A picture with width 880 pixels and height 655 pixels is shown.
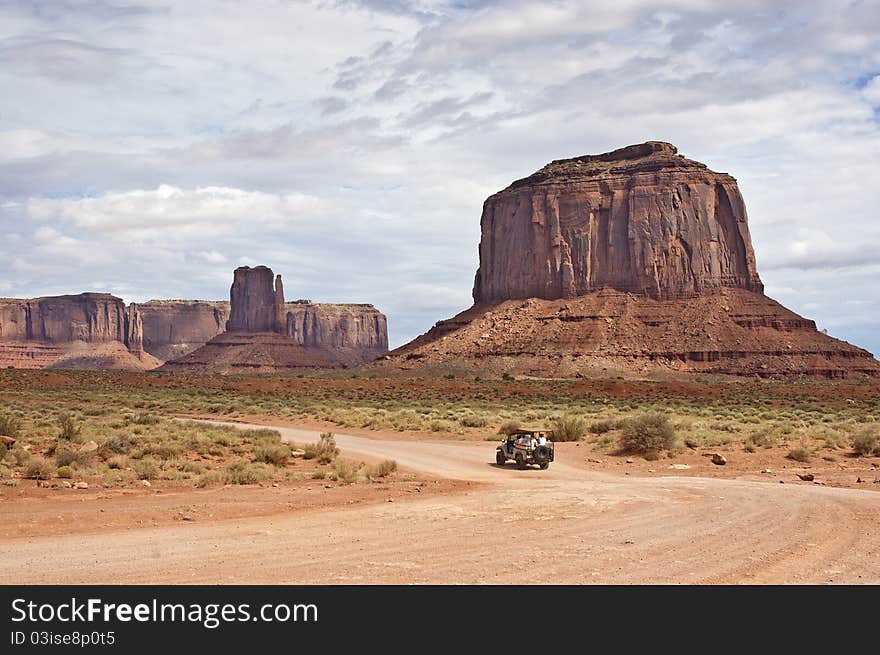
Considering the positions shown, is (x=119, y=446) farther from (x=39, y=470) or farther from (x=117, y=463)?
(x=39, y=470)

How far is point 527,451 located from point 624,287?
8252 centimetres

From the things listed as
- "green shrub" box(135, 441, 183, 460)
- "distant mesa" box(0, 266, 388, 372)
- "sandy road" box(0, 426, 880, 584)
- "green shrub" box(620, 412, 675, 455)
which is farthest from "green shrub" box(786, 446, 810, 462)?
"distant mesa" box(0, 266, 388, 372)

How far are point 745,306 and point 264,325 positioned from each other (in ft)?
321

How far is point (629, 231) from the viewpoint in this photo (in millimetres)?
105000

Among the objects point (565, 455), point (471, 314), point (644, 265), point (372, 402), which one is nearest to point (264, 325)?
point (471, 314)

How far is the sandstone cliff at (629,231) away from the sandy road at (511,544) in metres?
87.9

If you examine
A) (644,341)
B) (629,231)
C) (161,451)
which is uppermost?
(629,231)

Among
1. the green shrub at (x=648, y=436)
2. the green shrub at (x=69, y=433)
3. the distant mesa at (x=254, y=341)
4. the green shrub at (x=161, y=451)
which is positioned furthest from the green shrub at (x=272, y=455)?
the distant mesa at (x=254, y=341)

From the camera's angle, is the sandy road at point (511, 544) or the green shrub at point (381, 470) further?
the green shrub at point (381, 470)

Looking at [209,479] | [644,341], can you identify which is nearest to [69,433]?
[209,479]

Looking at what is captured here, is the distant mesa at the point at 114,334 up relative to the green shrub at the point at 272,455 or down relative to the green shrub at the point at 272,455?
up

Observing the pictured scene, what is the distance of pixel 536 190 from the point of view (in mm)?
113625

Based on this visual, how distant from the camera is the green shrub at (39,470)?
18141mm

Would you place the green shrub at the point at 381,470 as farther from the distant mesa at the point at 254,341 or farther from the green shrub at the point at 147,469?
the distant mesa at the point at 254,341
